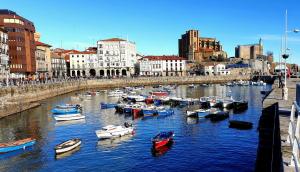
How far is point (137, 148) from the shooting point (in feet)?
135

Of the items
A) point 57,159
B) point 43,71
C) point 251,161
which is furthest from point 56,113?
point 43,71

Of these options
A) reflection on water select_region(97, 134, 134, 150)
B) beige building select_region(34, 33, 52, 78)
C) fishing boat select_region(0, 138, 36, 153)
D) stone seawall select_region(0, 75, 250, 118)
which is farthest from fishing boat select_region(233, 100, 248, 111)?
beige building select_region(34, 33, 52, 78)

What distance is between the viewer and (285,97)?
40344 millimetres

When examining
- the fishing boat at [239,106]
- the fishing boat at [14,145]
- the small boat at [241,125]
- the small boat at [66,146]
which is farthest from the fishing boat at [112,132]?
the fishing boat at [239,106]

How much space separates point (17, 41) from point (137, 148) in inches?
3639

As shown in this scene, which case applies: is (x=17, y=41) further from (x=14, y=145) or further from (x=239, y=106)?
(x=14, y=145)

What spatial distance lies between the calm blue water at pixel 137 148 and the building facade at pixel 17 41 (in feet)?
203

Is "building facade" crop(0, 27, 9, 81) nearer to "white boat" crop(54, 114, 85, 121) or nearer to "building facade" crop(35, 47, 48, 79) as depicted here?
"building facade" crop(35, 47, 48, 79)

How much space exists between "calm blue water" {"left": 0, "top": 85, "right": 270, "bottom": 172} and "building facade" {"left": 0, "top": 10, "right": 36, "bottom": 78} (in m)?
61.7

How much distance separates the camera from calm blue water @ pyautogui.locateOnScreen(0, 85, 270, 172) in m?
34.0

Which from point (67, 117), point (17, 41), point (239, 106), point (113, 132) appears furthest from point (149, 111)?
point (17, 41)

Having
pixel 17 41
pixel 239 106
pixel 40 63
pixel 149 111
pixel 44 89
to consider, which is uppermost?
pixel 17 41

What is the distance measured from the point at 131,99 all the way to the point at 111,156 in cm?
6088

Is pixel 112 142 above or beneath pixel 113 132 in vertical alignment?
beneath
